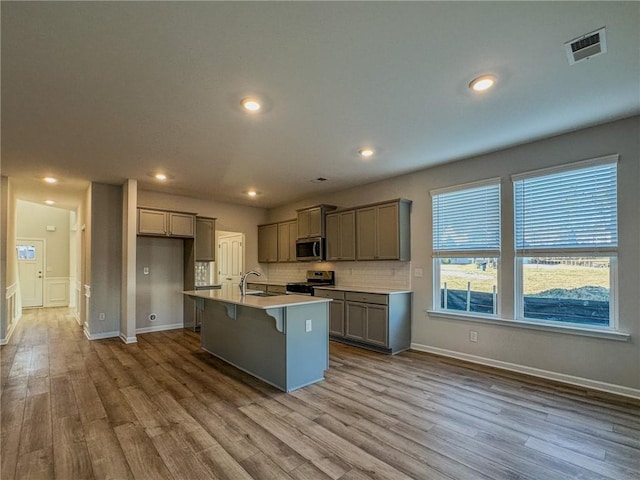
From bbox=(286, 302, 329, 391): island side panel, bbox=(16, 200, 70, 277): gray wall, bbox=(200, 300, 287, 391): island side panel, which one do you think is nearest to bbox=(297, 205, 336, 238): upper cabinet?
bbox=(200, 300, 287, 391): island side panel

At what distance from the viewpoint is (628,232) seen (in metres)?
3.14

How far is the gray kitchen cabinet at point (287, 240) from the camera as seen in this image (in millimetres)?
6852

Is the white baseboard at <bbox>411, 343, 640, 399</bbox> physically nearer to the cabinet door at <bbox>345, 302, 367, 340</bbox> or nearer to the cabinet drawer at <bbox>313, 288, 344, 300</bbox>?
the cabinet door at <bbox>345, 302, 367, 340</bbox>

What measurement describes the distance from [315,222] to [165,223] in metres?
2.77

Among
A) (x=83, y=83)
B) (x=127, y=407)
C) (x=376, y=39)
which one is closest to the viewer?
(x=376, y=39)

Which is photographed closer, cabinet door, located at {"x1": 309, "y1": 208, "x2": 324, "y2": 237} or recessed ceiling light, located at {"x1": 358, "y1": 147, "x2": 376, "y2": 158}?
recessed ceiling light, located at {"x1": 358, "y1": 147, "x2": 376, "y2": 158}

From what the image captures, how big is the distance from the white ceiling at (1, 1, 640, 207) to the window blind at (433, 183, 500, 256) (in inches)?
24.5

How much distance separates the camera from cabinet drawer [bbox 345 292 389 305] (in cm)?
462

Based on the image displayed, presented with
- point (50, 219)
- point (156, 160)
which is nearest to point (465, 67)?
point (156, 160)

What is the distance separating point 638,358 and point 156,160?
5753mm

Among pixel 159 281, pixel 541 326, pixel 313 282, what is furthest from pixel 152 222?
pixel 541 326

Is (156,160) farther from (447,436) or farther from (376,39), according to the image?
(447,436)

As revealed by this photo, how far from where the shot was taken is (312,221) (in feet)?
20.7

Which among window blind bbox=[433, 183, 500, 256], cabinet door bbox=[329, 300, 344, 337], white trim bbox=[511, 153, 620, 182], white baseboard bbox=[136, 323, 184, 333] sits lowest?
white baseboard bbox=[136, 323, 184, 333]
